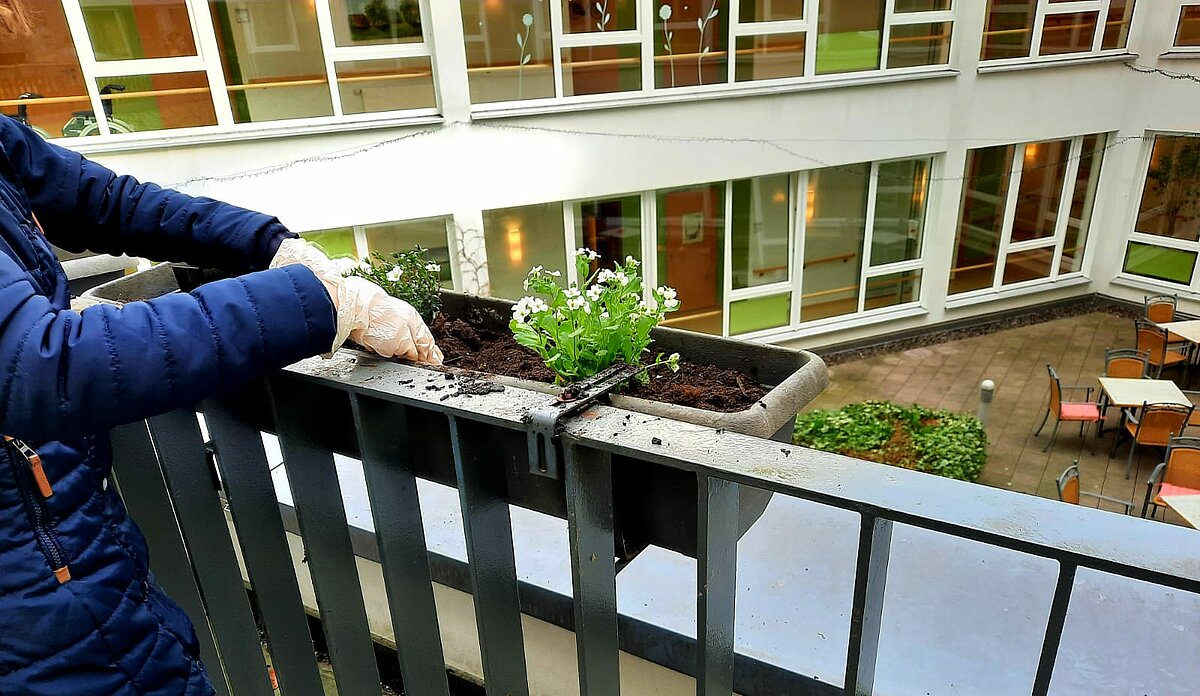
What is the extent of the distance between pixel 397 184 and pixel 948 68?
7033 mm

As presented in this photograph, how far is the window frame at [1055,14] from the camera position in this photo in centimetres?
981

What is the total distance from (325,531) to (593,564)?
1.81ft

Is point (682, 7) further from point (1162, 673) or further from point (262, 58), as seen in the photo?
point (1162, 673)

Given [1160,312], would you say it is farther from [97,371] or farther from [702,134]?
[97,371]

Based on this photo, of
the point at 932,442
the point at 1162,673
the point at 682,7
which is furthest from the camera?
the point at 682,7

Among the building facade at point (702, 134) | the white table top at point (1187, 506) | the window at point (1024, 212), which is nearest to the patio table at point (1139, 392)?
the white table top at point (1187, 506)

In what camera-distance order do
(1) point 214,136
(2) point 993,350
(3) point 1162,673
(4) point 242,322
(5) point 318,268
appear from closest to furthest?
(4) point 242,322 < (5) point 318,268 < (3) point 1162,673 < (1) point 214,136 < (2) point 993,350

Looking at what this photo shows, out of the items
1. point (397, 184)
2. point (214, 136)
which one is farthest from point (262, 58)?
point (397, 184)

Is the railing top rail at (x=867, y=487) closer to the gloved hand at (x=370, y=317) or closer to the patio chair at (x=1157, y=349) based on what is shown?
the gloved hand at (x=370, y=317)

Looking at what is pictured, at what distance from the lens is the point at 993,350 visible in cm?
1027

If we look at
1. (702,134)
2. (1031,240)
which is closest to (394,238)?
(702,134)

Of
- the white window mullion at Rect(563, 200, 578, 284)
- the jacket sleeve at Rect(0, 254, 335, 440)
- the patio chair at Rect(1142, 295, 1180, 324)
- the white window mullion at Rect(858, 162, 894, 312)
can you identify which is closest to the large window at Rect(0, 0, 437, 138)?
the white window mullion at Rect(563, 200, 578, 284)

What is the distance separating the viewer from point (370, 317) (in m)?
1.28

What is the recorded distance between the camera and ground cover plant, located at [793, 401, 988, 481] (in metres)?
6.41
